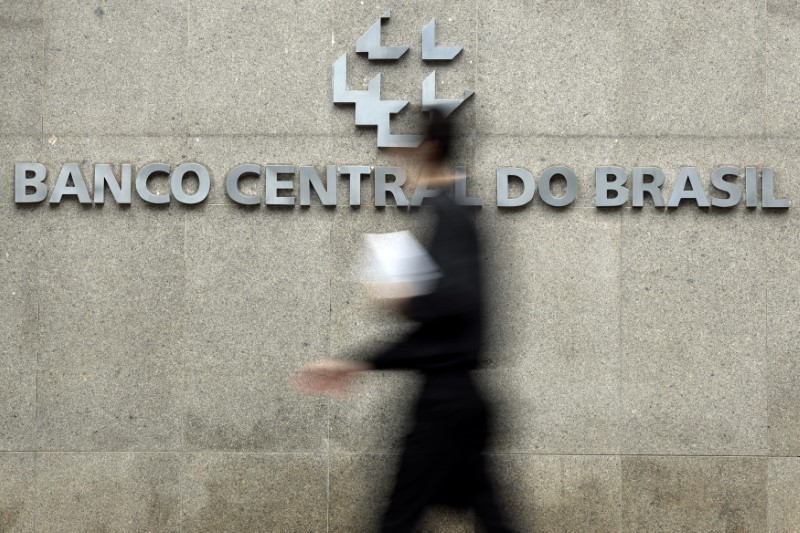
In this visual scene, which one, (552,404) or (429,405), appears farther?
(552,404)

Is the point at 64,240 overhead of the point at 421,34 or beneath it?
beneath

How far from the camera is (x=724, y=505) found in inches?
228

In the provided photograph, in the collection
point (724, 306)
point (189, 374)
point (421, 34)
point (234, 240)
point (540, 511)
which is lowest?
point (540, 511)

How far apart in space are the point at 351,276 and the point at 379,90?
1.25 m

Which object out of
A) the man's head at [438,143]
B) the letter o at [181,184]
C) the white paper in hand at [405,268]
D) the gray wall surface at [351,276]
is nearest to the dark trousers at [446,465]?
the white paper in hand at [405,268]

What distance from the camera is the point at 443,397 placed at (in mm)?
3443

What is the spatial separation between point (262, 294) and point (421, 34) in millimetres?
2033

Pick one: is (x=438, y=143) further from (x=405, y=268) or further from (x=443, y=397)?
(x=443, y=397)

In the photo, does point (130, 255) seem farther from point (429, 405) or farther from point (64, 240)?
point (429, 405)

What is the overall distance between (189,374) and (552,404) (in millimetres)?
2395

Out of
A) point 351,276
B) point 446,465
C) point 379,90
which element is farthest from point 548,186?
point 446,465

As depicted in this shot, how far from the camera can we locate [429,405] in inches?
136

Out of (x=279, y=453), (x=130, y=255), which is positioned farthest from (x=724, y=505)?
(x=130, y=255)

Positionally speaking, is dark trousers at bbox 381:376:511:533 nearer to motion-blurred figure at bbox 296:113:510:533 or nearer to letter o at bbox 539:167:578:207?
motion-blurred figure at bbox 296:113:510:533
